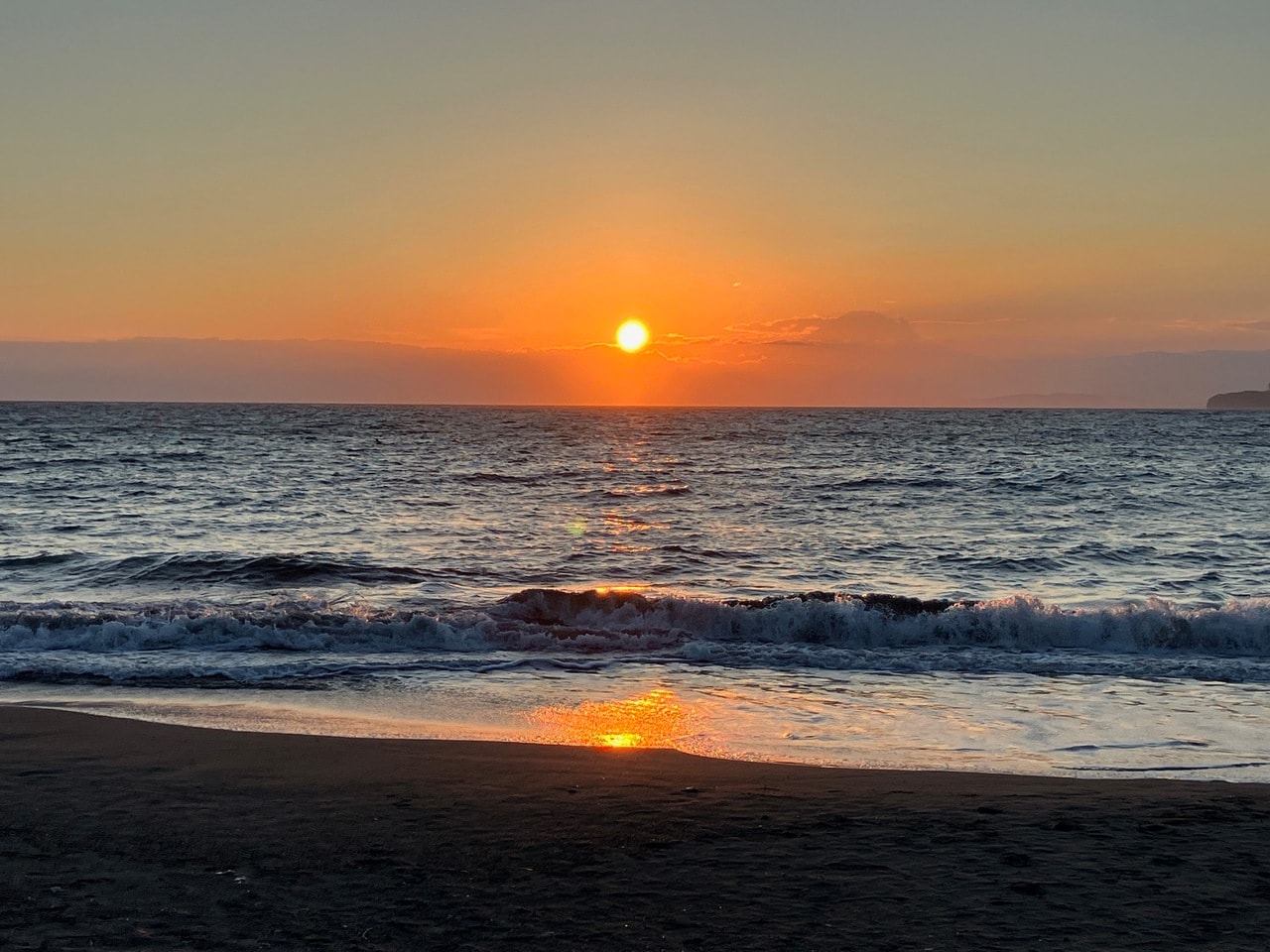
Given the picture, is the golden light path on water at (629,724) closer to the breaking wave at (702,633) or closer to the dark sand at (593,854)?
the dark sand at (593,854)

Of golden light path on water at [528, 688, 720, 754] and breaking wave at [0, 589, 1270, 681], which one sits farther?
breaking wave at [0, 589, 1270, 681]

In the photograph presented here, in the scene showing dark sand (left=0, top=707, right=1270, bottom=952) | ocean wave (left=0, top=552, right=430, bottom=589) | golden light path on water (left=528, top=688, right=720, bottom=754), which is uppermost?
dark sand (left=0, top=707, right=1270, bottom=952)

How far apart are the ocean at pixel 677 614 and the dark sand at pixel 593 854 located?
1.47m

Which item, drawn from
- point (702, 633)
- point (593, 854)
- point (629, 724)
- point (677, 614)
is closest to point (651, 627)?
point (677, 614)

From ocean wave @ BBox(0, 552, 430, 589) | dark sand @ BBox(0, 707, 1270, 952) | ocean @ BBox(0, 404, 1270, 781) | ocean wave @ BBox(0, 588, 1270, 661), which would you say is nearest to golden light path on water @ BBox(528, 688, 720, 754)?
ocean @ BBox(0, 404, 1270, 781)

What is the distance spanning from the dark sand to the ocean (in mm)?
1470

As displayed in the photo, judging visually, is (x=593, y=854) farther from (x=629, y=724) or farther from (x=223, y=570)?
(x=223, y=570)

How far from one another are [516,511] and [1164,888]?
29538 millimetres

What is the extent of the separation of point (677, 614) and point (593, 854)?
34.9 feet

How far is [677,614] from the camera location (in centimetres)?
1697

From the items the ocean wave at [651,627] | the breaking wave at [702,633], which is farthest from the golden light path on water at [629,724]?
the ocean wave at [651,627]

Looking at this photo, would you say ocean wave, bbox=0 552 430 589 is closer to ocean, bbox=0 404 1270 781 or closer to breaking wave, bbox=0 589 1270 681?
ocean, bbox=0 404 1270 781

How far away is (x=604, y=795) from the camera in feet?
25.1

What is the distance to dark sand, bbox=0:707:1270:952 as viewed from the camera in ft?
17.2
